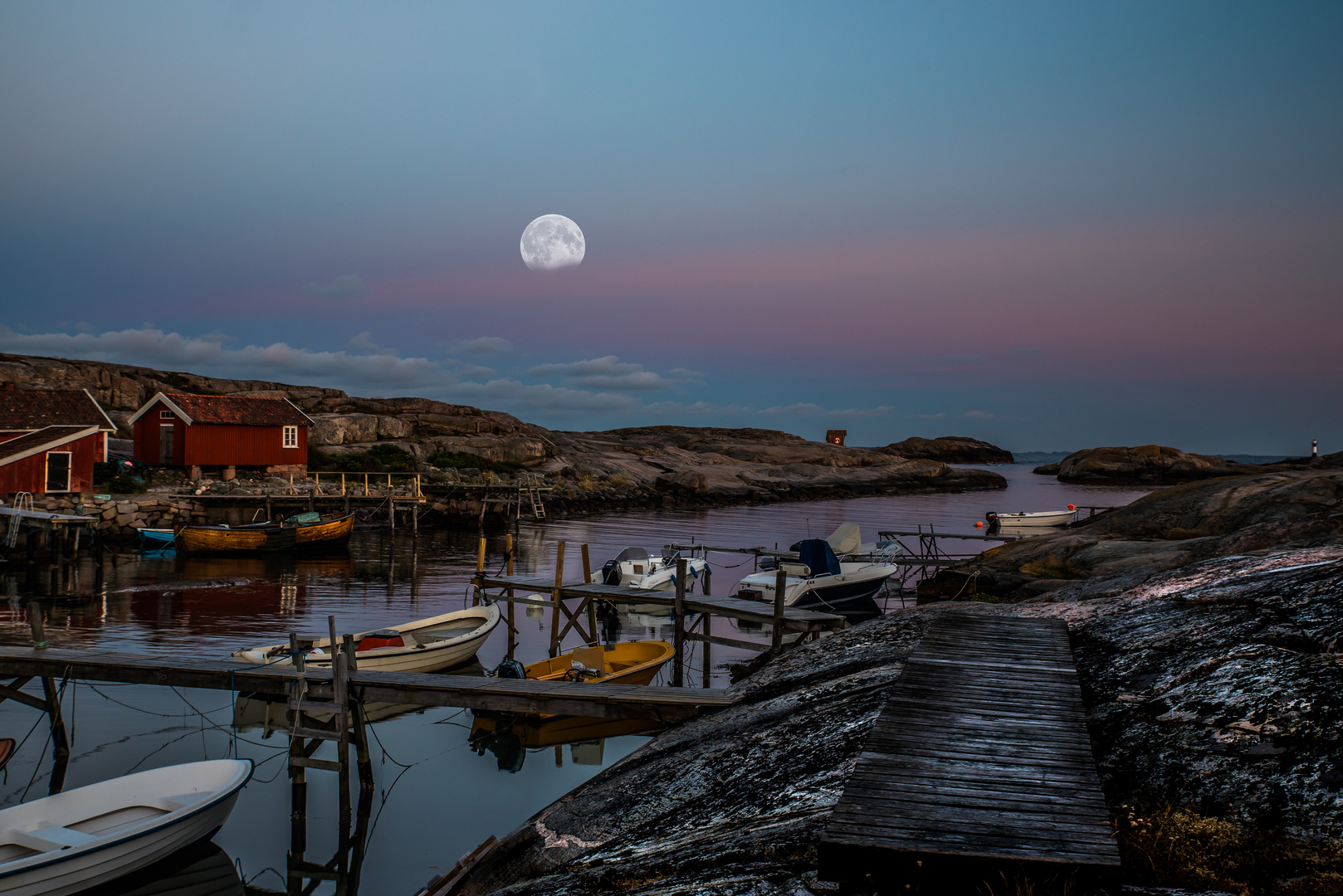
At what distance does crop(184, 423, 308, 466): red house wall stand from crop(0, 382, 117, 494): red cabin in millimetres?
5287

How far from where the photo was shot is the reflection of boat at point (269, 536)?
3941 cm

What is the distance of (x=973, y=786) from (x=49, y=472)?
48698 mm

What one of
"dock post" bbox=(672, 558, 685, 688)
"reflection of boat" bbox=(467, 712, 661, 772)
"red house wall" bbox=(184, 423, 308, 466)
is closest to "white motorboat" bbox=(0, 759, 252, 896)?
"reflection of boat" bbox=(467, 712, 661, 772)

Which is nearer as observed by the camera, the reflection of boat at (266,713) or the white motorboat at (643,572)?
the reflection of boat at (266,713)

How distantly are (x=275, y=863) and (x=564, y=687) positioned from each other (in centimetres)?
481

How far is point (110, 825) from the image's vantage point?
9.99 meters

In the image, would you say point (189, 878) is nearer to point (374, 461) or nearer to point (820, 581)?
point (820, 581)

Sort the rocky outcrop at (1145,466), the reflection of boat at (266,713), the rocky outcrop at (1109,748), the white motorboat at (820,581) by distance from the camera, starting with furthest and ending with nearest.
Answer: the rocky outcrop at (1145,466)
the white motorboat at (820,581)
the reflection of boat at (266,713)
the rocky outcrop at (1109,748)

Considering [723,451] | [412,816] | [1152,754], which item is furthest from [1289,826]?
[723,451]

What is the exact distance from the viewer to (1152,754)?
228 inches

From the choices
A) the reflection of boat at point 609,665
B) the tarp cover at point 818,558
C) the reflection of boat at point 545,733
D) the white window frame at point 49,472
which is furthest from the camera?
the white window frame at point 49,472

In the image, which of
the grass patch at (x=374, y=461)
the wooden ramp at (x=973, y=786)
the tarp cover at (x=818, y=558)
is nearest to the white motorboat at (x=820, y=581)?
the tarp cover at (x=818, y=558)

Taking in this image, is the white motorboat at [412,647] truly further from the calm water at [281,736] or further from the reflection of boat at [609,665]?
the reflection of boat at [609,665]

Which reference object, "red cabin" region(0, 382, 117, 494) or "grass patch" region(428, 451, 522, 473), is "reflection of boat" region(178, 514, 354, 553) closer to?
"red cabin" region(0, 382, 117, 494)
